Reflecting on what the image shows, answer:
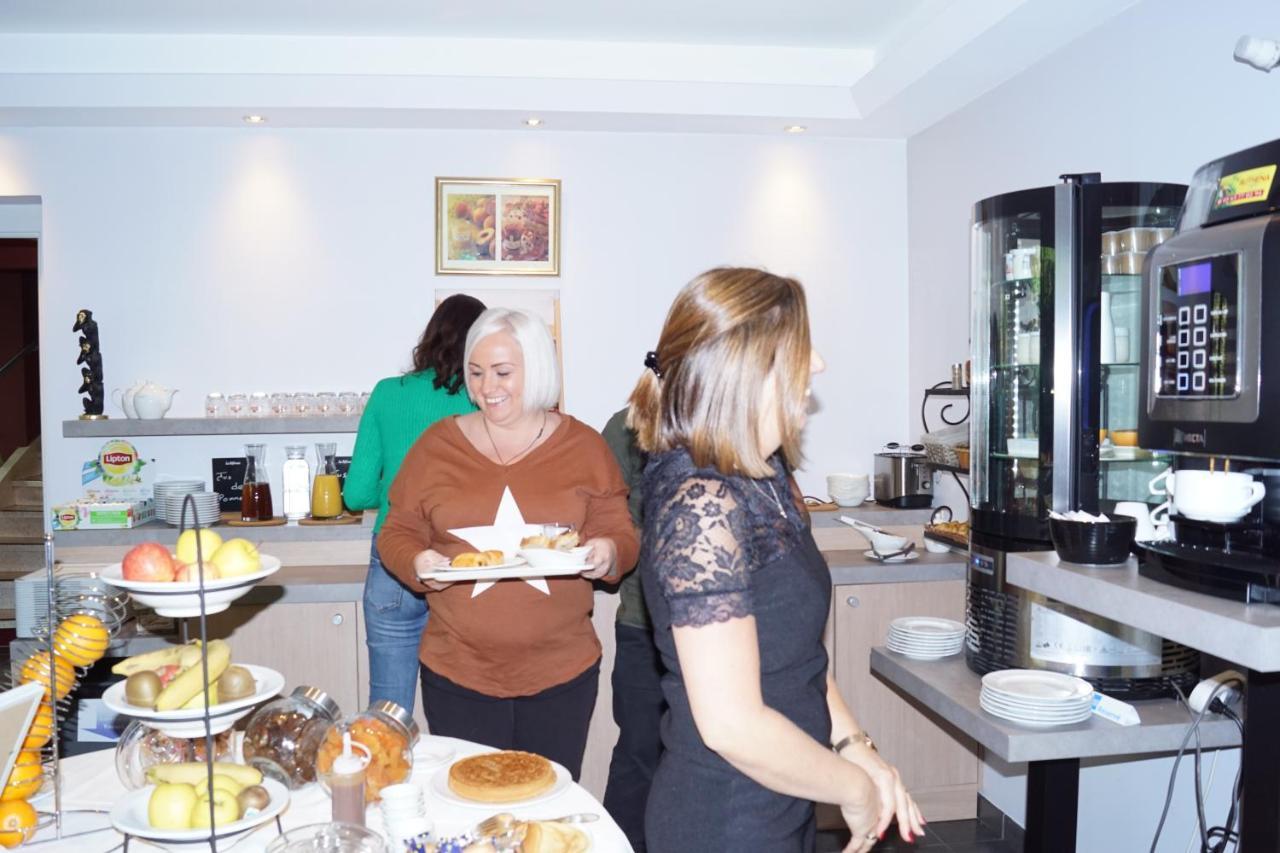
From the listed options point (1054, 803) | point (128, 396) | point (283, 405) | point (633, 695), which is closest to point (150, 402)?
point (128, 396)

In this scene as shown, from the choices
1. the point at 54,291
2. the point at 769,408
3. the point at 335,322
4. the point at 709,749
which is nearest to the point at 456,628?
the point at 709,749

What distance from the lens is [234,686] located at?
1379 millimetres

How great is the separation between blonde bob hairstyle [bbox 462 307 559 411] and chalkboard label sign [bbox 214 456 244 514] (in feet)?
7.28

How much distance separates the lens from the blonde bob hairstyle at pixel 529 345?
8.04 ft

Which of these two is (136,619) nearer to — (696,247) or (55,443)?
(55,443)

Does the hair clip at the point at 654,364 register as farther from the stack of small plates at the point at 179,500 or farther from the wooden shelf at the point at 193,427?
the stack of small plates at the point at 179,500

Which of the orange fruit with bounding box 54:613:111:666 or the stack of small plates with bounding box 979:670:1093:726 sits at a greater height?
the orange fruit with bounding box 54:613:111:666

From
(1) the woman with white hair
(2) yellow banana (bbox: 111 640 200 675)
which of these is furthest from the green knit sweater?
(2) yellow banana (bbox: 111 640 200 675)

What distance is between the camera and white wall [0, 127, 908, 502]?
4281 mm

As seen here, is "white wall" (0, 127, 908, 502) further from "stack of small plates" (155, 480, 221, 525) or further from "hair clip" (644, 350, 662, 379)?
"hair clip" (644, 350, 662, 379)

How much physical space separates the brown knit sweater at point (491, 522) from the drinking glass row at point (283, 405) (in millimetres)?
1830

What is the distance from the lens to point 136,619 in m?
3.78

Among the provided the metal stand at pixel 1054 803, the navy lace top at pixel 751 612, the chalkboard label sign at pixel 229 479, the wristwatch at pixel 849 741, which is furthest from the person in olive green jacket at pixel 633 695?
the chalkboard label sign at pixel 229 479

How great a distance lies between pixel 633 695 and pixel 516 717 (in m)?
0.70
